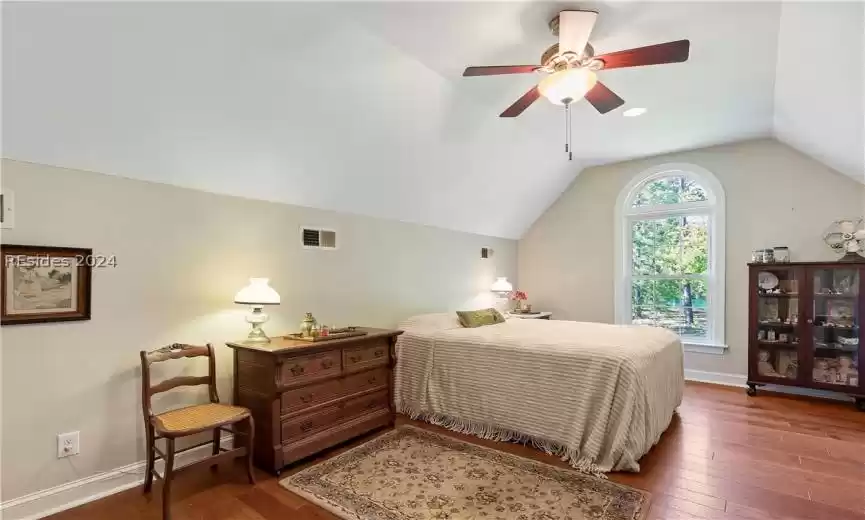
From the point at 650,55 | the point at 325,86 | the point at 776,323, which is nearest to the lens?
the point at 650,55

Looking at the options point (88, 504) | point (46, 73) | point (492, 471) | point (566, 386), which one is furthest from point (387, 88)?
point (88, 504)

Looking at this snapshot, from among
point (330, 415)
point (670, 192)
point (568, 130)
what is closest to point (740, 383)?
point (670, 192)

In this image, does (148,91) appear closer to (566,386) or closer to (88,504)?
(88,504)

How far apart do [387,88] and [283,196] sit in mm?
1106

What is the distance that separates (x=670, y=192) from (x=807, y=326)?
74.0 inches

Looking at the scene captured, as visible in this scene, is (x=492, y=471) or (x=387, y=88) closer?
(x=492, y=471)

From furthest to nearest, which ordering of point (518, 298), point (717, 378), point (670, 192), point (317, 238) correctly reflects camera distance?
point (518, 298)
point (670, 192)
point (717, 378)
point (317, 238)

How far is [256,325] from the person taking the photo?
289cm

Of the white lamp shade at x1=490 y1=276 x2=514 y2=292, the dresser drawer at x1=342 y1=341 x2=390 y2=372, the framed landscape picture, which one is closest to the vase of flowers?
the white lamp shade at x1=490 y1=276 x2=514 y2=292

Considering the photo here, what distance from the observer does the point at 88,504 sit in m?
2.28

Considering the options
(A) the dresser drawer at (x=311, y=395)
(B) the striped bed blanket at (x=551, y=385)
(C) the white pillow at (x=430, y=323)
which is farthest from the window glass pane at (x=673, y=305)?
(A) the dresser drawer at (x=311, y=395)

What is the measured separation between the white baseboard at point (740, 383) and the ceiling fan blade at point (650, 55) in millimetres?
3904

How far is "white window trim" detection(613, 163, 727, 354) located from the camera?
4723mm

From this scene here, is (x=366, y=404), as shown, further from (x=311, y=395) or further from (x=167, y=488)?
(x=167, y=488)
